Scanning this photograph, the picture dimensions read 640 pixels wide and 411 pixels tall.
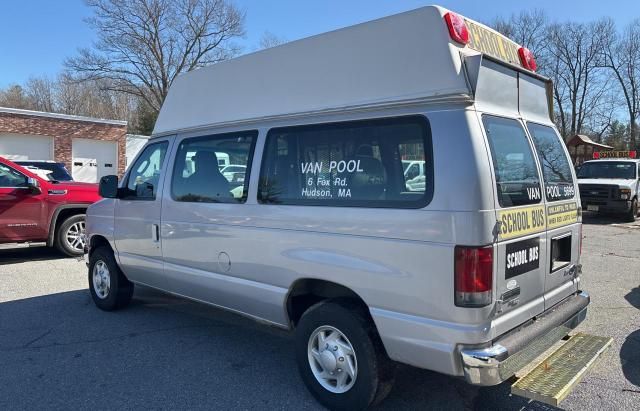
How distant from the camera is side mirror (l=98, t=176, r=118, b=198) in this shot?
5156 millimetres

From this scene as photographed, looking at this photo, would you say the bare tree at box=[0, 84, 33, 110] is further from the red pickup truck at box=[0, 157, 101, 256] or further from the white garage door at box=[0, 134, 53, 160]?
the red pickup truck at box=[0, 157, 101, 256]

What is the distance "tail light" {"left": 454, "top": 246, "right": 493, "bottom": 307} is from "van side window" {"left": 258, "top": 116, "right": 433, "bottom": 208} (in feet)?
1.26

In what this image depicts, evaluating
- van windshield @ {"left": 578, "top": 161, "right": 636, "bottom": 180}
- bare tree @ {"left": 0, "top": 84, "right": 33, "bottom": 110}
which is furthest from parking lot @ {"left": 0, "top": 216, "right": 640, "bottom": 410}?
bare tree @ {"left": 0, "top": 84, "right": 33, "bottom": 110}

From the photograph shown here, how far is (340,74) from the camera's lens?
11.3 ft

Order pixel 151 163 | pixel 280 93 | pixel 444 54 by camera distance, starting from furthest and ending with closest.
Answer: pixel 151 163
pixel 280 93
pixel 444 54

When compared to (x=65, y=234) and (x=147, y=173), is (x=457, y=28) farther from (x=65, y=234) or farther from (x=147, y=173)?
(x=65, y=234)

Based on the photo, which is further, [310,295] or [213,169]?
[213,169]

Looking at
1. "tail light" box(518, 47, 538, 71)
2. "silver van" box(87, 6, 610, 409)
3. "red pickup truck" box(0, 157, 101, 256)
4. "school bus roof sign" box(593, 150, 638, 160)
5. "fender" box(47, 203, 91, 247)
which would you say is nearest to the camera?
"silver van" box(87, 6, 610, 409)

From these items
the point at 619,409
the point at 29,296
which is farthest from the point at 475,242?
the point at 29,296

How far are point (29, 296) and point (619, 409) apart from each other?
21.4 feet

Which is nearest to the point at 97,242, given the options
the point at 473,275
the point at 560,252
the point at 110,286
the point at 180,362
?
the point at 110,286

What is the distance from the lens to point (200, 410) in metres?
3.43

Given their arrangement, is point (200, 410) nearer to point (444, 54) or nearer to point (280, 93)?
point (280, 93)

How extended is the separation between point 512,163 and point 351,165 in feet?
3.36
